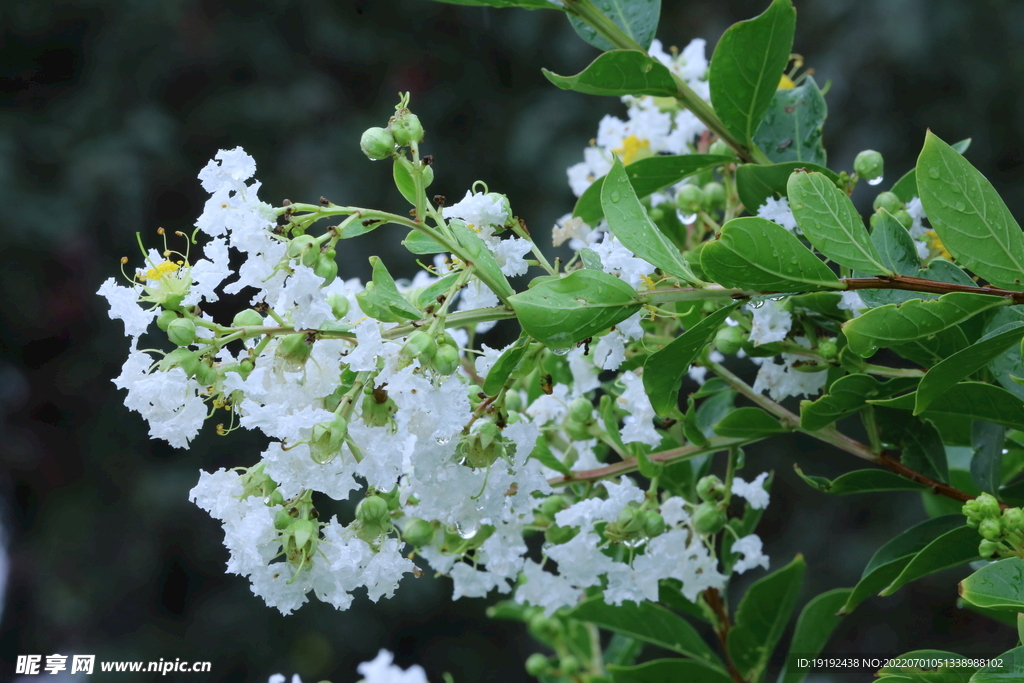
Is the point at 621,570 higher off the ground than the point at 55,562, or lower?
lower

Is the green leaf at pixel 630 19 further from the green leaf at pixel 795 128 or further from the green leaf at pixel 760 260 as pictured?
the green leaf at pixel 760 260

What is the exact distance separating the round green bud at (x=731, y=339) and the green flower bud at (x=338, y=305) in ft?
1.14

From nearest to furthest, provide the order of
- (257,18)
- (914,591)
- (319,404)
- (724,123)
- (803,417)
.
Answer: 1. (319,404)
2. (803,417)
3. (724,123)
4. (914,591)
5. (257,18)

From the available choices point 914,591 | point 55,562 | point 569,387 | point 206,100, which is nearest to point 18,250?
point 206,100

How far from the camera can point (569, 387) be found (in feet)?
3.00

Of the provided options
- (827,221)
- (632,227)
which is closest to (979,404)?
(827,221)

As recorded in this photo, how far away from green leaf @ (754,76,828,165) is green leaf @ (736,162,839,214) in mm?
65

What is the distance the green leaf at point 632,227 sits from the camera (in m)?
0.60

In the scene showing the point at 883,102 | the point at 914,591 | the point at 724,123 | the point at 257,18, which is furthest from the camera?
the point at 257,18

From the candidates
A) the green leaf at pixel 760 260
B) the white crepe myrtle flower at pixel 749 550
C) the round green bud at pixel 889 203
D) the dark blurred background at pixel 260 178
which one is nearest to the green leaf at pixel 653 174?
the round green bud at pixel 889 203

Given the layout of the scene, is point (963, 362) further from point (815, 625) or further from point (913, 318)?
point (815, 625)

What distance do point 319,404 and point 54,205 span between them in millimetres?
2638

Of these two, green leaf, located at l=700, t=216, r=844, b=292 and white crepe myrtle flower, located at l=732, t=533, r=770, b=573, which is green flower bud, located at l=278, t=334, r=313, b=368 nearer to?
green leaf, located at l=700, t=216, r=844, b=292

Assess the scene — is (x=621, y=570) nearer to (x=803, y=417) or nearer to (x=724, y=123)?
(x=803, y=417)
